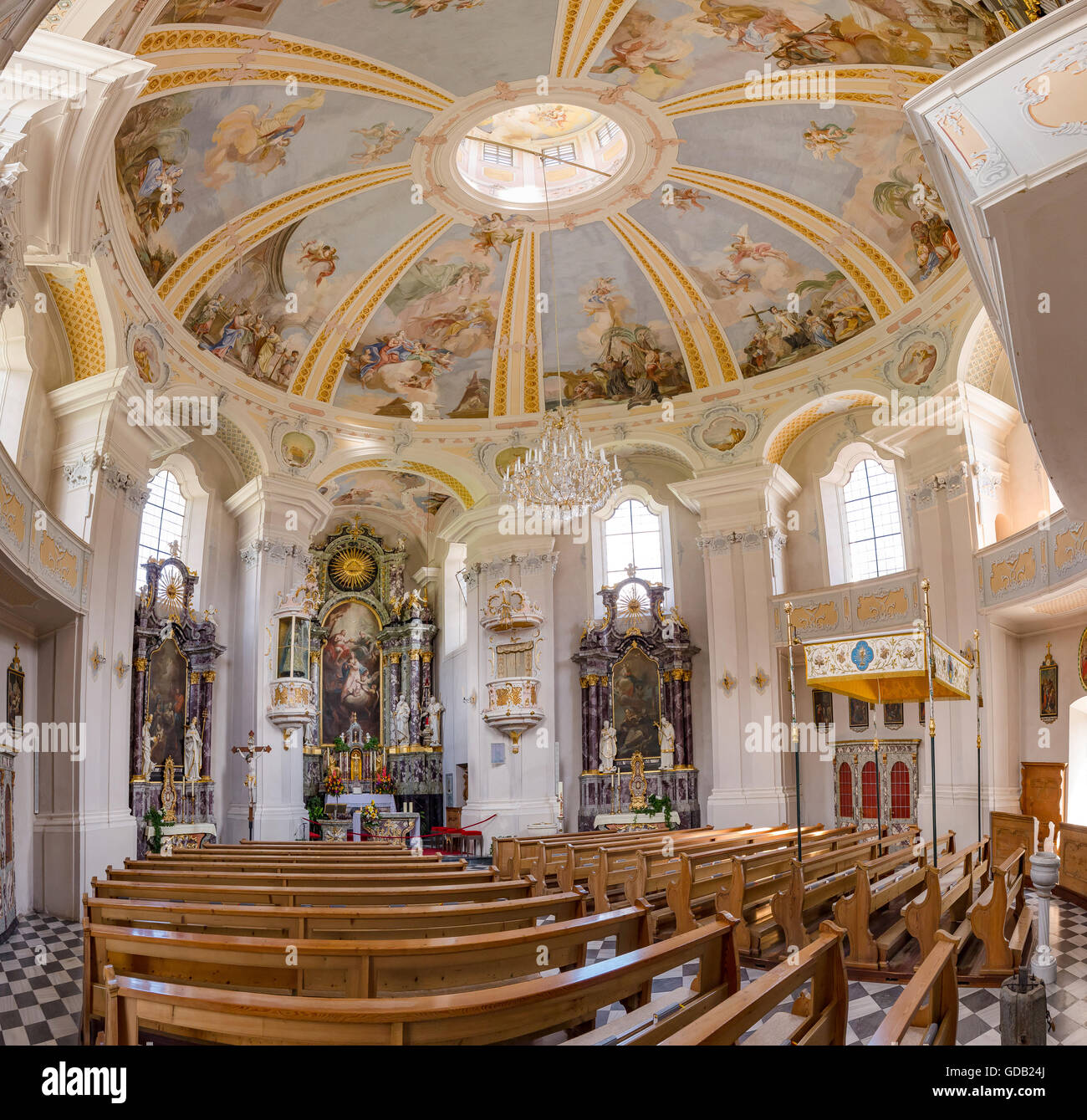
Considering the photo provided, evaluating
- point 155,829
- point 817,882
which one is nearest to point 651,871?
point 817,882

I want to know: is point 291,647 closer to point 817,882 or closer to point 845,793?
point 845,793

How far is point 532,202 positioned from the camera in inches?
646

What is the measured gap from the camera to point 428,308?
59.5 feet

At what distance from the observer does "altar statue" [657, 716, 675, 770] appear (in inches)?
712

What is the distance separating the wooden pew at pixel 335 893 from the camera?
21.1 feet

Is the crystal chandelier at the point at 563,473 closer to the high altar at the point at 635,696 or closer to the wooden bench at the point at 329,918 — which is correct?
the high altar at the point at 635,696

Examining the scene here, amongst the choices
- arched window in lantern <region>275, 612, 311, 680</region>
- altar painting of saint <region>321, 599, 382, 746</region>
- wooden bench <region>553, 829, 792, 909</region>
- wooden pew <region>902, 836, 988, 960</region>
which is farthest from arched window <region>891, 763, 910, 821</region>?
altar painting of saint <region>321, 599, 382, 746</region>

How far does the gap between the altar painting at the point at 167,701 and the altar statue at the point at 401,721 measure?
578 cm

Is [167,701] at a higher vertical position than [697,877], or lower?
higher

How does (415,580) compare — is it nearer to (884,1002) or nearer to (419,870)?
(419,870)

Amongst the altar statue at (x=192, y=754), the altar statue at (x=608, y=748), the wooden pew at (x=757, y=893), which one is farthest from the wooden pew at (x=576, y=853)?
the altar statue at (x=192, y=754)

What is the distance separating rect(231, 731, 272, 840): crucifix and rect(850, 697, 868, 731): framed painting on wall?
1022cm

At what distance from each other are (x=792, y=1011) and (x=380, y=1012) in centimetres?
183

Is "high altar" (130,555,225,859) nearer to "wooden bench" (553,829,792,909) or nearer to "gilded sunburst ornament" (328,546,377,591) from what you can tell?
"gilded sunburst ornament" (328,546,377,591)
